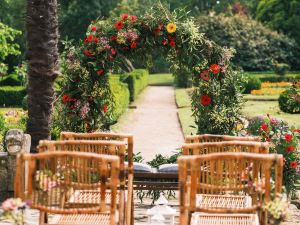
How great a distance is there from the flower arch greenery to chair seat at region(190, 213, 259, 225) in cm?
358

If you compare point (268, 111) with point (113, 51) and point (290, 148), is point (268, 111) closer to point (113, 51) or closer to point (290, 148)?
point (113, 51)

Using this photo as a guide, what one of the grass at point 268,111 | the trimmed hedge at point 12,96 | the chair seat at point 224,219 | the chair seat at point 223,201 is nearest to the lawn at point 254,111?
the grass at point 268,111

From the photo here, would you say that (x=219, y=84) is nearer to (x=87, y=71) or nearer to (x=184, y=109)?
(x=87, y=71)

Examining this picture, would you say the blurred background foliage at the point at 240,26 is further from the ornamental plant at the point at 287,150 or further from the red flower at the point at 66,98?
the ornamental plant at the point at 287,150

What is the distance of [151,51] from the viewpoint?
841cm

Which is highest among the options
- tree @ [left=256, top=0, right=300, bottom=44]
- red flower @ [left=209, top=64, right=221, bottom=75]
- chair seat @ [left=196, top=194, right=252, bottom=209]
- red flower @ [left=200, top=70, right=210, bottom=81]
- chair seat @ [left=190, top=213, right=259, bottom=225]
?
tree @ [left=256, top=0, right=300, bottom=44]

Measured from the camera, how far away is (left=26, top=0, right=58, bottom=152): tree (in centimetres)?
813

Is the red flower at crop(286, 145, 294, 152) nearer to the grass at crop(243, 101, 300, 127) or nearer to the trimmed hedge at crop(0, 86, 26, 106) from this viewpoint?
the grass at crop(243, 101, 300, 127)

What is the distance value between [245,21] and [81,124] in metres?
31.6

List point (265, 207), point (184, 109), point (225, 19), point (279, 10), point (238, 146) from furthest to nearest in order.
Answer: point (279, 10)
point (225, 19)
point (184, 109)
point (238, 146)
point (265, 207)

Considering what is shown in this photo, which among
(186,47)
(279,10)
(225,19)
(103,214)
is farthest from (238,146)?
(279,10)

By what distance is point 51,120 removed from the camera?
330 inches

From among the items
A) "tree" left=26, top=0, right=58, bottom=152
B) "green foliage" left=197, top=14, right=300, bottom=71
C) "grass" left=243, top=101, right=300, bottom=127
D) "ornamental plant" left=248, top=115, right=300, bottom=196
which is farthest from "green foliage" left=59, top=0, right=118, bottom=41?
"ornamental plant" left=248, top=115, right=300, bottom=196

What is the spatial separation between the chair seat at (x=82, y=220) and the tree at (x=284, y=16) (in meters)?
37.6
